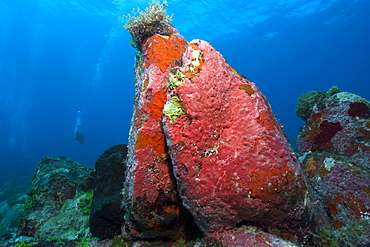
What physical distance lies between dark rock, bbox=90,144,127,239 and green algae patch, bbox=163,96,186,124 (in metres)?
2.10

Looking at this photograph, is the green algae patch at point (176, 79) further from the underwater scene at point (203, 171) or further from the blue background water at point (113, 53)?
the blue background water at point (113, 53)

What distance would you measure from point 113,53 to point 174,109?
88434 millimetres

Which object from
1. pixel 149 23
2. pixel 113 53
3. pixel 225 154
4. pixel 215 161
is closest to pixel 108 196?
pixel 215 161

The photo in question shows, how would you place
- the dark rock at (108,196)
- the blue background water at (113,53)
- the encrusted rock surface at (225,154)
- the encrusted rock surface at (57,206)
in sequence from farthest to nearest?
1. the blue background water at (113,53)
2. the encrusted rock surface at (57,206)
3. the dark rock at (108,196)
4. the encrusted rock surface at (225,154)

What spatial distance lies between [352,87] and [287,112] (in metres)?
42.4

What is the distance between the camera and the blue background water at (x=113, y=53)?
43.4m

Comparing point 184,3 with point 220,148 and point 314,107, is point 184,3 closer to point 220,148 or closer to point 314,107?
point 314,107

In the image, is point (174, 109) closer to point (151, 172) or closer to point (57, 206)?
point (151, 172)

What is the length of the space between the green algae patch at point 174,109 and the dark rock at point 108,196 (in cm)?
210

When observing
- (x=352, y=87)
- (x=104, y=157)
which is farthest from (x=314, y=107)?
(x=352, y=87)

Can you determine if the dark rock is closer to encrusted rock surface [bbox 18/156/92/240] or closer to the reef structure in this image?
the reef structure

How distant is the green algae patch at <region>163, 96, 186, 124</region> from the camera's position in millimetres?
2504

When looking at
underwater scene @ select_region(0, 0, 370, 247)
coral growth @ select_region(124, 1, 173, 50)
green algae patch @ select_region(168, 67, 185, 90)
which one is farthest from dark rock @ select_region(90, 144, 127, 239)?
Result: coral growth @ select_region(124, 1, 173, 50)

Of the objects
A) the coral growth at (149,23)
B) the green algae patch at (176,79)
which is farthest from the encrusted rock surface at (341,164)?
the coral growth at (149,23)
